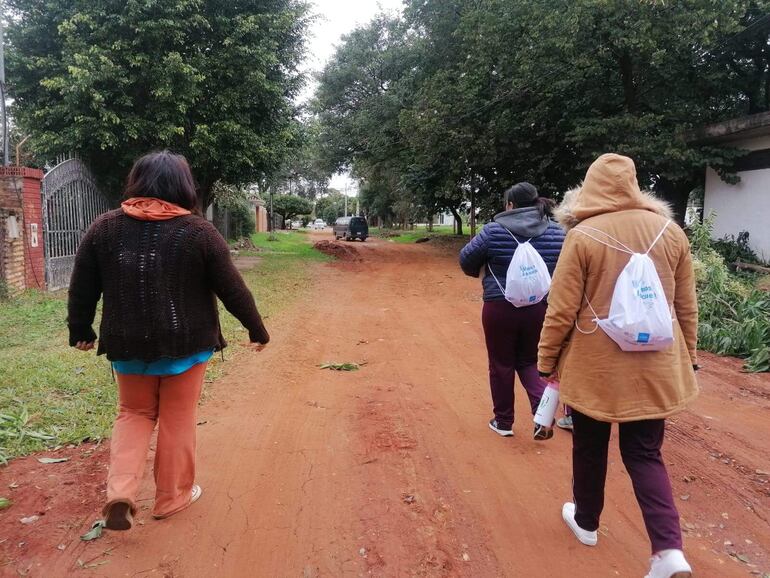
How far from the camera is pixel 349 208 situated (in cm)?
8231

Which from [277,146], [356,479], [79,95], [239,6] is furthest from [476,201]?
[356,479]

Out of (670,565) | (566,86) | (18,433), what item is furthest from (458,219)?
(670,565)

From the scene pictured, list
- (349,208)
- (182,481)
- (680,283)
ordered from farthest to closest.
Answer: (349,208), (182,481), (680,283)

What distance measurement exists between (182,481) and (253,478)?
0.56m

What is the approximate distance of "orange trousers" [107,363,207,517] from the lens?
275 centimetres

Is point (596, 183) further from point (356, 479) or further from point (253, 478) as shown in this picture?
point (253, 478)

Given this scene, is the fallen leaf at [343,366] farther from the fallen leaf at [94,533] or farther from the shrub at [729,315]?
the shrub at [729,315]

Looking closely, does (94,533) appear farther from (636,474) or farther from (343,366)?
(343,366)

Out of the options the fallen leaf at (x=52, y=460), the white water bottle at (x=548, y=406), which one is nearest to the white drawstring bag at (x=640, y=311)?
the white water bottle at (x=548, y=406)

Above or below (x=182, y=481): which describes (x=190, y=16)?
above

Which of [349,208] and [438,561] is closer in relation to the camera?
[438,561]

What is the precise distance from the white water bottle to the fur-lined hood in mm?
945

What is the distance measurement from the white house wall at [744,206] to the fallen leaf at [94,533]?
14.1 meters

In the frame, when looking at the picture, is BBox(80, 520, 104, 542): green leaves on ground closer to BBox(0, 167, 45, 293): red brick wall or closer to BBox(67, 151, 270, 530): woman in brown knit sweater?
BBox(67, 151, 270, 530): woman in brown knit sweater
